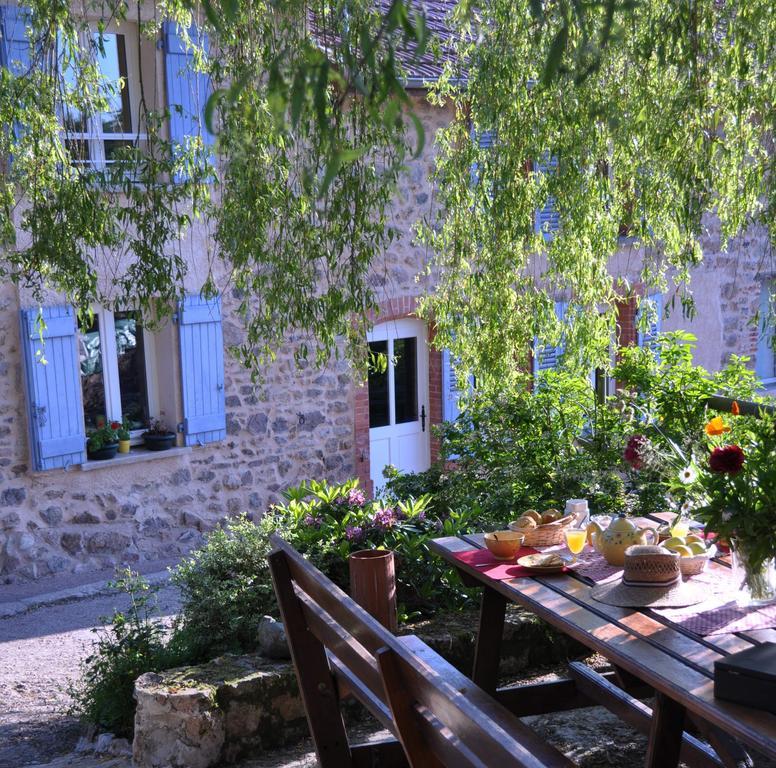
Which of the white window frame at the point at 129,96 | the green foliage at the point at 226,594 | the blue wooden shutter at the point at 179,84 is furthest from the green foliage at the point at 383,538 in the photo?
the white window frame at the point at 129,96

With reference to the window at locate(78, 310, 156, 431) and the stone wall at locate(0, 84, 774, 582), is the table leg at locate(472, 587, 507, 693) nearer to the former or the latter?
the stone wall at locate(0, 84, 774, 582)

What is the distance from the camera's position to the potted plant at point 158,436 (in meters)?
8.19

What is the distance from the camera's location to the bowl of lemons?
309 cm

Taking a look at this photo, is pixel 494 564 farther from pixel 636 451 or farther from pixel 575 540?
pixel 636 451

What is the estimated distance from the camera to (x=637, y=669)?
249 centimetres

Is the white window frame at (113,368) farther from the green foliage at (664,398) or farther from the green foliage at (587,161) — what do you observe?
the green foliage at (664,398)

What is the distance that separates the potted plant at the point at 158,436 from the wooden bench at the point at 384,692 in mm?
5050

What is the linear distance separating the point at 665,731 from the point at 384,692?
31.7 inches

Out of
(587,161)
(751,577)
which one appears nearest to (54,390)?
(587,161)

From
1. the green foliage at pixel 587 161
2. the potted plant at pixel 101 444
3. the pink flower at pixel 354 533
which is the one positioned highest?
the green foliage at pixel 587 161

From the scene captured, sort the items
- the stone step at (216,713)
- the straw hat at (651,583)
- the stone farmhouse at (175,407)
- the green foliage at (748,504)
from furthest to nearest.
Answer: the stone farmhouse at (175,407) → the stone step at (216,713) → the straw hat at (651,583) → the green foliage at (748,504)

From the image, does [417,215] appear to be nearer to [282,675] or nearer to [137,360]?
[137,360]

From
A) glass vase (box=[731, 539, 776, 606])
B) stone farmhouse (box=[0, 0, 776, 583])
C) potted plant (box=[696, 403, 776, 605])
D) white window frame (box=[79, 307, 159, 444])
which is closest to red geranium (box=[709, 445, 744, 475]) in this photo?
potted plant (box=[696, 403, 776, 605])

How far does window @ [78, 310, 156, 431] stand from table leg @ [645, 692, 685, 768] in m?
6.00
